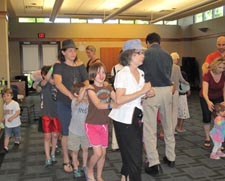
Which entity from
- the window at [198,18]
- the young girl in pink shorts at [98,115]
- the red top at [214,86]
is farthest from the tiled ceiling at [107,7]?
the young girl in pink shorts at [98,115]

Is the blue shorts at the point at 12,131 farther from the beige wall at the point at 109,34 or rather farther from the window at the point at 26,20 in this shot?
the window at the point at 26,20

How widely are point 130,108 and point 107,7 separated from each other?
371 inches

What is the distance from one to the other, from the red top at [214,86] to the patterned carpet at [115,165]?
84cm

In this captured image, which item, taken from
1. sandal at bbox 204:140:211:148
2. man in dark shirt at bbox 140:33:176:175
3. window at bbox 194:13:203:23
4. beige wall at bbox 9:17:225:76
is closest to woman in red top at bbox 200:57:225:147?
sandal at bbox 204:140:211:148

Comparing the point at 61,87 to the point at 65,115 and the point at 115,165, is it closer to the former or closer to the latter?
the point at 65,115

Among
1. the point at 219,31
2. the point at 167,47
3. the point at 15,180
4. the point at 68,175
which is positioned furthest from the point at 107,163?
the point at 167,47

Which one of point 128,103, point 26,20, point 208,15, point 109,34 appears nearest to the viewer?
point 128,103

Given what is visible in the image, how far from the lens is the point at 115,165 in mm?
3859

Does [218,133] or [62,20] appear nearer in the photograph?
[218,133]

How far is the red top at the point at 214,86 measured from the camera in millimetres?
4219

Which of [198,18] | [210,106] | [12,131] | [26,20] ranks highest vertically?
[198,18]

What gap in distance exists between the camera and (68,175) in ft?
11.4

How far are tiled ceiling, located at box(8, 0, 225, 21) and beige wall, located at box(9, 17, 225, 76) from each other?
53 centimetres

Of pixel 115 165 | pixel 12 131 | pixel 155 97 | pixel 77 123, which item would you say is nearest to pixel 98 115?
pixel 77 123
